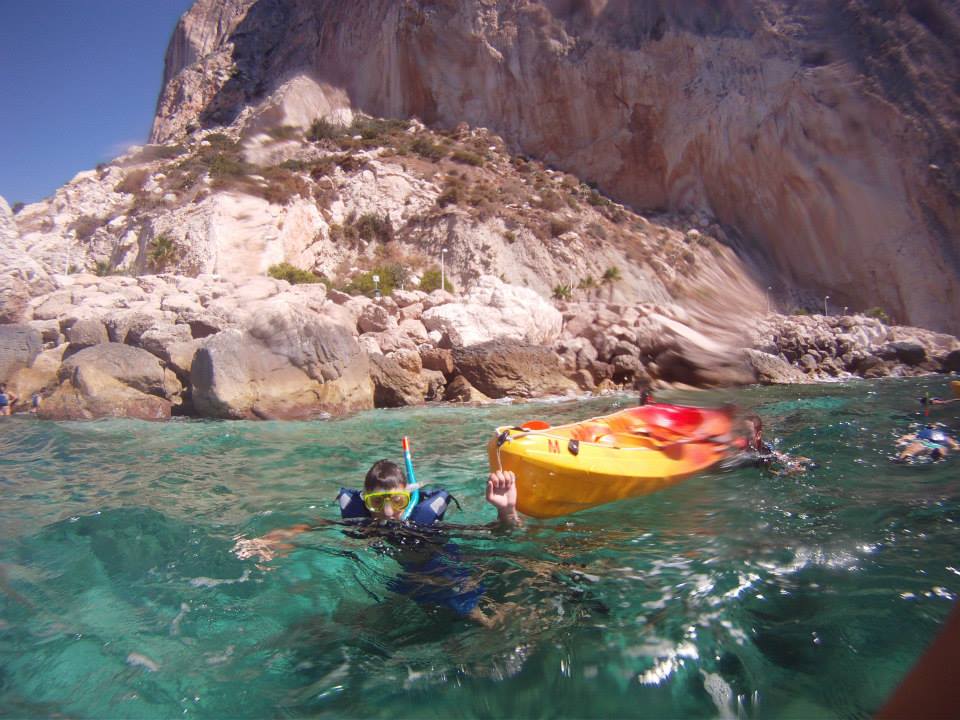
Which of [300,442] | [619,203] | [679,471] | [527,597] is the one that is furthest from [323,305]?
[619,203]

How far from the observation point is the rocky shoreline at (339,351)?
908cm

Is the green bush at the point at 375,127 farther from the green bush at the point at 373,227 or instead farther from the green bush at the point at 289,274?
the green bush at the point at 289,274

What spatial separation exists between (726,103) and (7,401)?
30.6m

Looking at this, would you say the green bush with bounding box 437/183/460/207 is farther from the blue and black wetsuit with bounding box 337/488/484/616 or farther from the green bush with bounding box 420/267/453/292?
the blue and black wetsuit with bounding box 337/488/484/616

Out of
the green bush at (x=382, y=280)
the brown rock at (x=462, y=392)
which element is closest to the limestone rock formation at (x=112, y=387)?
the brown rock at (x=462, y=392)

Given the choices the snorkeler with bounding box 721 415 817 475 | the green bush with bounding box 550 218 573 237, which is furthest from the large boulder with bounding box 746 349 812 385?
the green bush with bounding box 550 218 573 237

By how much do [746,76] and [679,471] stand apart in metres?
30.3

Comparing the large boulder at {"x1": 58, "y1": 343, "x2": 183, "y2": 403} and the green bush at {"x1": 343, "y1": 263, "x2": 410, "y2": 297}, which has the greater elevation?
the green bush at {"x1": 343, "y1": 263, "x2": 410, "y2": 297}

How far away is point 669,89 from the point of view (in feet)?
92.7

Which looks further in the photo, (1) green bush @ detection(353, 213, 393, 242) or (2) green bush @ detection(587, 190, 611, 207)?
(2) green bush @ detection(587, 190, 611, 207)

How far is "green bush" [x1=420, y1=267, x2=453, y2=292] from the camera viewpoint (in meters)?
20.0

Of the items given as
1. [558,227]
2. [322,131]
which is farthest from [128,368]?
[322,131]

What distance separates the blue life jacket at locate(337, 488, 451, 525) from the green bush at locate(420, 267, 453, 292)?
55.1ft

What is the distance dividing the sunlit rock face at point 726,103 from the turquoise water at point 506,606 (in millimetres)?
26306
